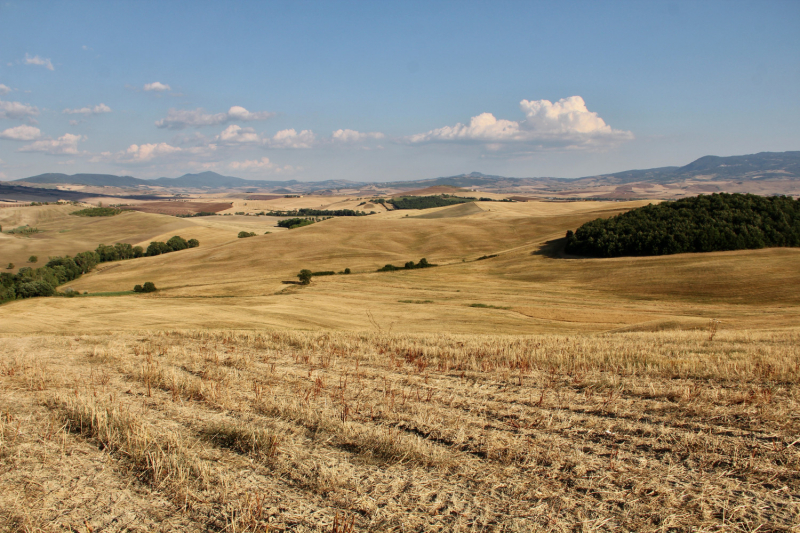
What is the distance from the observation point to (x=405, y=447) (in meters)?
7.66

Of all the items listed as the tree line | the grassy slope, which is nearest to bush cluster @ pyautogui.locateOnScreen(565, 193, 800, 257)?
the grassy slope

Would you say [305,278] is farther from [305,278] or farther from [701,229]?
[701,229]

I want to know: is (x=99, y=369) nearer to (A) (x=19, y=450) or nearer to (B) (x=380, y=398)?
(A) (x=19, y=450)

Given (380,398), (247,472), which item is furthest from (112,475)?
(380,398)

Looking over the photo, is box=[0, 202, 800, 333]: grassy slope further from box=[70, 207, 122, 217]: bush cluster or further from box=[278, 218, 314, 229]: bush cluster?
box=[70, 207, 122, 217]: bush cluster

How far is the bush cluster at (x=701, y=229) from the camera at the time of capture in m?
61.6

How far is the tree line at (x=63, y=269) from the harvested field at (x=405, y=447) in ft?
202

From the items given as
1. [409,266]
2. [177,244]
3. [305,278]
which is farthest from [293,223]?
[305,278]

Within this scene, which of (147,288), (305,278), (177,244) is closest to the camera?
(147,288)

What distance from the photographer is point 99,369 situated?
13984 mm

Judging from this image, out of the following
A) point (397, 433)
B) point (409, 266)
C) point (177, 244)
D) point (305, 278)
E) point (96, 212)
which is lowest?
point (305, 278)

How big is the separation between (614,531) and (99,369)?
48.9ft

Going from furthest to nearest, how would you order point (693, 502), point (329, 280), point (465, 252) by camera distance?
point (465, 252)
point (329, 280)
point (693, 502)

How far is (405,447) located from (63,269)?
9424 cm
